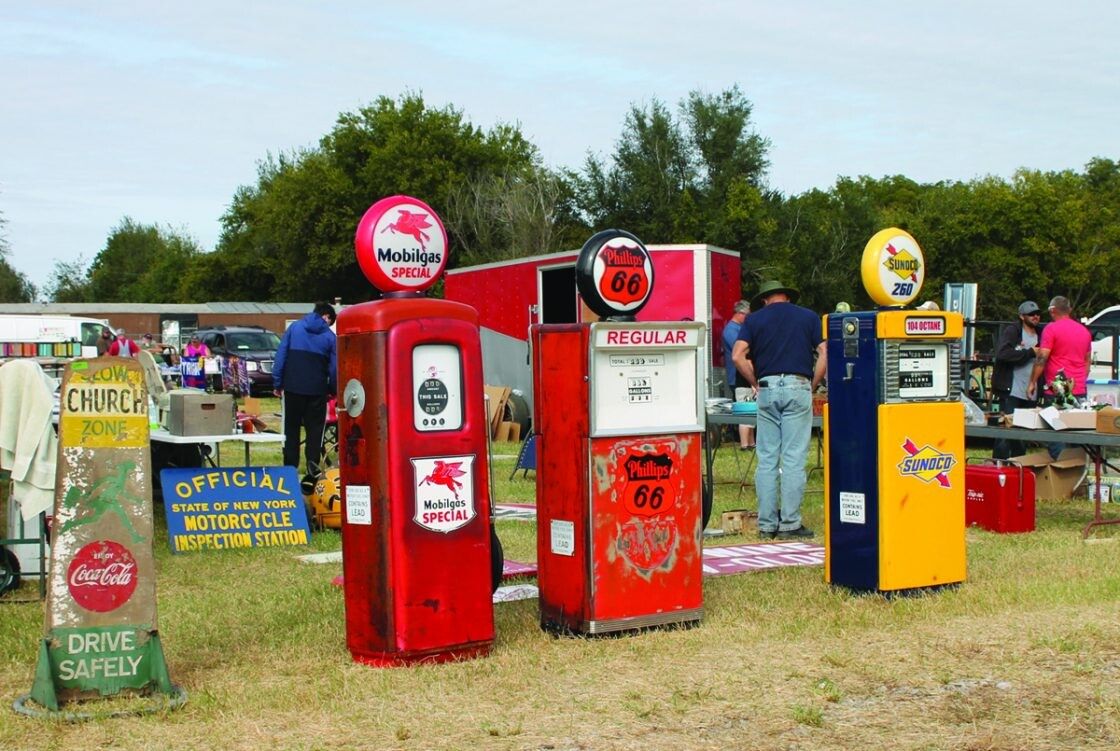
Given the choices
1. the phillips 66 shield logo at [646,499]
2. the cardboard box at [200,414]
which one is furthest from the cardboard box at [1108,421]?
the cardboard box at [200,414]

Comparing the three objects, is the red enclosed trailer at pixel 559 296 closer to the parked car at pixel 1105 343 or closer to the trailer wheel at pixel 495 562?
the parked car at pixel 1105 343

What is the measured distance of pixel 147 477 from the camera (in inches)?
213

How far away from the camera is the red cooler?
33.2ft

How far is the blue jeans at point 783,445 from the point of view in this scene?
968cm

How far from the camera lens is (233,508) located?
988cm

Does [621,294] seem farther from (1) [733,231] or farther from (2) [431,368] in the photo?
(1) [733,231]

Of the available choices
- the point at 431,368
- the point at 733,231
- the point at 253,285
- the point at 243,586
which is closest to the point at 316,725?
the point at 431,368

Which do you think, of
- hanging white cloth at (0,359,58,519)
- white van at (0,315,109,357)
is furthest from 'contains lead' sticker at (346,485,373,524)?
white van at (0,315,109,357)

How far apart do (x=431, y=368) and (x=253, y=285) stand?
71239 millimetres

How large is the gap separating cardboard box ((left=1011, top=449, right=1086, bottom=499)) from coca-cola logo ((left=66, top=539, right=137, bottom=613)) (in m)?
9.24

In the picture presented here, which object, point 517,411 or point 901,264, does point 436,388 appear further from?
point 517,411

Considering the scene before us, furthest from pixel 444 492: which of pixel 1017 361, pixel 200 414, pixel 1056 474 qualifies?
pixel 1017 361

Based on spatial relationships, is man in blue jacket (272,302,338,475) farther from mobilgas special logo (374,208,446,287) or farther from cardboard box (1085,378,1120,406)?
cardboard box (1085,378,1120,406)

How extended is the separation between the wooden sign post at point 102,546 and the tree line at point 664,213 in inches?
1825
